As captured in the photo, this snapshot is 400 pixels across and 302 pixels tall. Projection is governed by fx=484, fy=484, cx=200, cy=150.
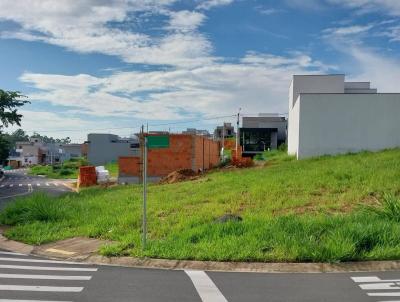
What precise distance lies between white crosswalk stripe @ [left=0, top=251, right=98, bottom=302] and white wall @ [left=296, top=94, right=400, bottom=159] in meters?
20.3

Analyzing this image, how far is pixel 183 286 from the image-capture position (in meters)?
7.27

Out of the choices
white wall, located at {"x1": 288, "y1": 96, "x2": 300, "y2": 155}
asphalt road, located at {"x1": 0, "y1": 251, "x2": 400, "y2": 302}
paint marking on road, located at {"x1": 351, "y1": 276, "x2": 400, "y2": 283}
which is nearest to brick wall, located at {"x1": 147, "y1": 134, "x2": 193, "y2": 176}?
white wall, located at {"x1": 288, "y1": 96, "x2": 300, "y2": 155}

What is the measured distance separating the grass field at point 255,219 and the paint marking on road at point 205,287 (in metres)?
0.76

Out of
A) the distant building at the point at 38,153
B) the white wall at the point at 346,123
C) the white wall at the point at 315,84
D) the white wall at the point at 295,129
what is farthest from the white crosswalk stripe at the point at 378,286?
the distant building at the point at 38,153

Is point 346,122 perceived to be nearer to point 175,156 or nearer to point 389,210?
point 175,156

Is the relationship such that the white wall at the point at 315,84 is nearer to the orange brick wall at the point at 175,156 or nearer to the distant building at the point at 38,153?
the orange brick wall at the point at 175,156

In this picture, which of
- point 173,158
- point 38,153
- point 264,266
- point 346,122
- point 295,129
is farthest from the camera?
point 38,153

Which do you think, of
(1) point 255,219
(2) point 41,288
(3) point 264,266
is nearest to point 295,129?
(1) point 255,219

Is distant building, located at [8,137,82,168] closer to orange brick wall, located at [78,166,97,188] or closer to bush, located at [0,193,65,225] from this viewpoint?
orange brick wall, located at [78,166,97,188]

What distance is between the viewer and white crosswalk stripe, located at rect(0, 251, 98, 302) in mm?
6828

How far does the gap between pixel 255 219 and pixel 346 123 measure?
1779 cm

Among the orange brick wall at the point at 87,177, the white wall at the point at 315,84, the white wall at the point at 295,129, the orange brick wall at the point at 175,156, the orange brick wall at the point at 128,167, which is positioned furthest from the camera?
the orange brick wall at the point at 87,177

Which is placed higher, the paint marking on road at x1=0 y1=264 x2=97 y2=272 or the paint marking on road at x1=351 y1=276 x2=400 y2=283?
the paint marking on road at x1=351 y1=276 x2=400 y2=283

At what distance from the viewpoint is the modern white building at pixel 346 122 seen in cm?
2669
